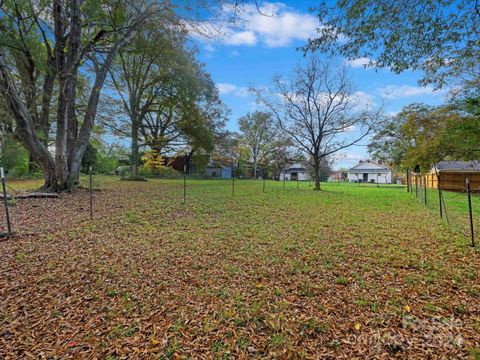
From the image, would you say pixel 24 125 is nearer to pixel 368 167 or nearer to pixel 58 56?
pixel 58 56

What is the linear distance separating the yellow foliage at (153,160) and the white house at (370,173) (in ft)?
135

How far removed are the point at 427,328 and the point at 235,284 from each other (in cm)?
181

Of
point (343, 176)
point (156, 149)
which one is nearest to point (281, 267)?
point (156, 149)

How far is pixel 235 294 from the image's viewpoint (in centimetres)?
256

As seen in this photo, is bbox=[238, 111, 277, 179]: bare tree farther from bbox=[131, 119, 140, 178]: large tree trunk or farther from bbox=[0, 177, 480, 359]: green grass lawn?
bbox=[0, 177, 480, 359]: green grass lawn

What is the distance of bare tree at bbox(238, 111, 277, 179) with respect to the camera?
120 ft

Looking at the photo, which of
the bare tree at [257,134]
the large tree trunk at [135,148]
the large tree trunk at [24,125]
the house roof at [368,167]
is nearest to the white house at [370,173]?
the house roof at [368,167]

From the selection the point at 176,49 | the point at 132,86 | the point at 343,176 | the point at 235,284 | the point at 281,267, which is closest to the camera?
the point at 235,284

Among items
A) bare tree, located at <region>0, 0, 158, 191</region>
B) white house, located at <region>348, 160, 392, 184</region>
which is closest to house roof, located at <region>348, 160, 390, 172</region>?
white house, located at <region>348, 160, 392, 184</region>

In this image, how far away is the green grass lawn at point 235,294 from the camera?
6.16 feet

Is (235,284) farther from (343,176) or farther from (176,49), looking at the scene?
(343,176)

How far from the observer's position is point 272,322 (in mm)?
2109

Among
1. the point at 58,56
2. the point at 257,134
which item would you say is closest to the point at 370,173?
the point at 257,134

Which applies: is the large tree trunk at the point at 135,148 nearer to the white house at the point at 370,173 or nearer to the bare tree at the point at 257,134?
the bare tree at the point at 257,134
